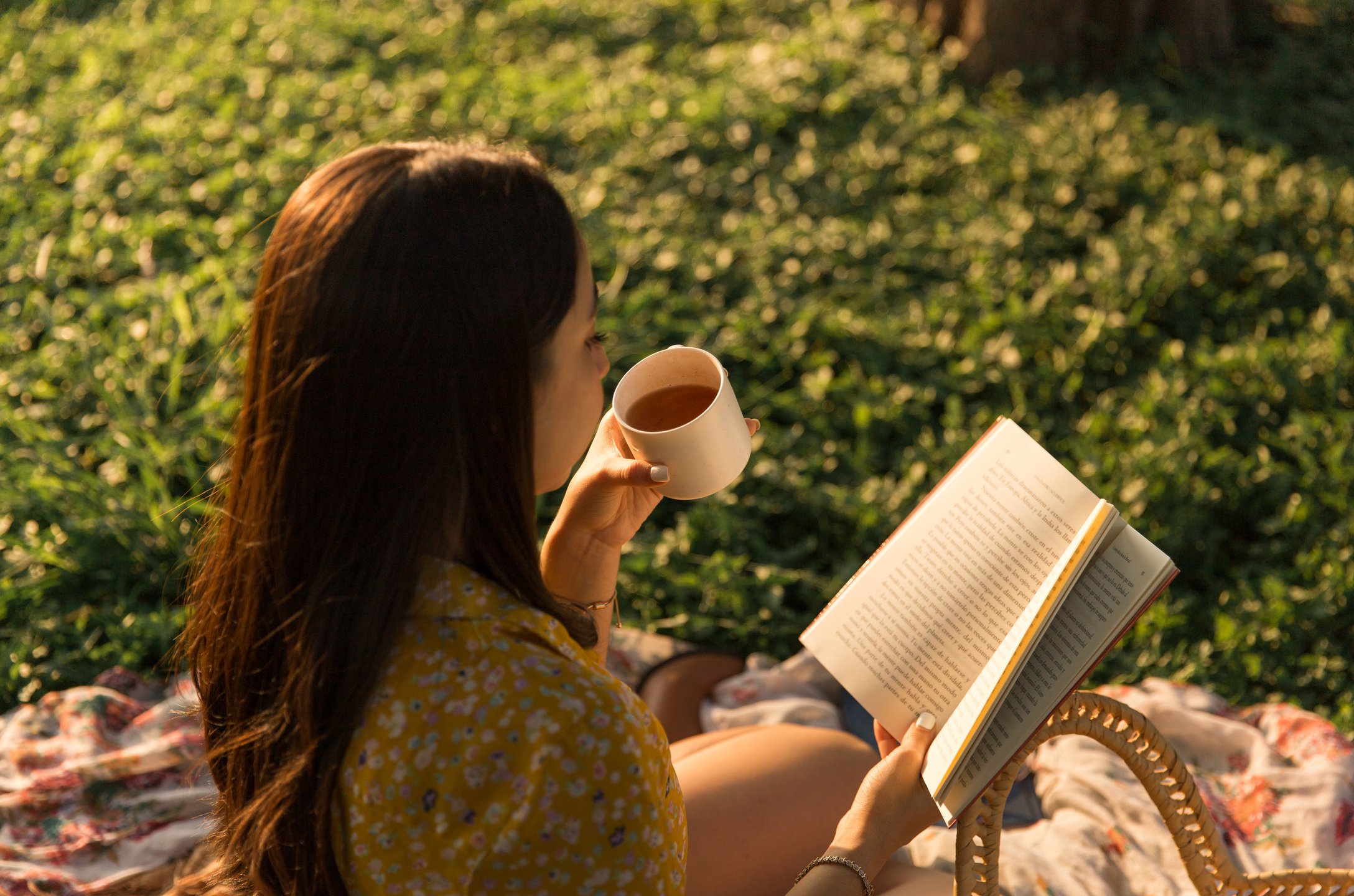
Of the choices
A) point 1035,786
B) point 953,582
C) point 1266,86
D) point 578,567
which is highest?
point 953,582

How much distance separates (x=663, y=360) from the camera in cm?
179

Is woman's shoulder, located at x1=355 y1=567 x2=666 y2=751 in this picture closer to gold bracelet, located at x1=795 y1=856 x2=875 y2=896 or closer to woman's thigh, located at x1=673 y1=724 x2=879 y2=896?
gold bracelet, located at x1=795 y1=856 x2=875 y2=896

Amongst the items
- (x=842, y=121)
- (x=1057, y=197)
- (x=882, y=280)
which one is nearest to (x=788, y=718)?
(x=882, y=280)

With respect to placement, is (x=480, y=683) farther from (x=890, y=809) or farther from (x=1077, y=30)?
(x=1077, y=30)

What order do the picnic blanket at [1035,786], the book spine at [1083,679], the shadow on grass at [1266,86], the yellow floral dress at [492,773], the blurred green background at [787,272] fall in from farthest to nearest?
1. the shadow on grass at [1266,86]
2. the blurred green background at [787,272]
3. the picnic blanket at [1035,786]
4. the book spine at [1083,679]
5. the yellow floral dress at [492,773]

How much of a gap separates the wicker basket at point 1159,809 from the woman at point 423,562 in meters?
0.43

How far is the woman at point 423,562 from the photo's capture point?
3.96 ft

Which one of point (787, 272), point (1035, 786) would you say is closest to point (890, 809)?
point (1035, 786)

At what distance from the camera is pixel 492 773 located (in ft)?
3.96

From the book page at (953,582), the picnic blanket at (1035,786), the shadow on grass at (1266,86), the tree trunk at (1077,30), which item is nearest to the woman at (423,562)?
the book page at (953,582)

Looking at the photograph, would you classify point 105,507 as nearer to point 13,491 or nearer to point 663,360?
point 13,491

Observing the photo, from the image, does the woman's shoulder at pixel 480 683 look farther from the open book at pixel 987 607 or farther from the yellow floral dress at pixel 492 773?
the open book at pixel 987 607

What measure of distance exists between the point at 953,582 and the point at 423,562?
2.38 feet

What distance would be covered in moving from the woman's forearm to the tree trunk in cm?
423
